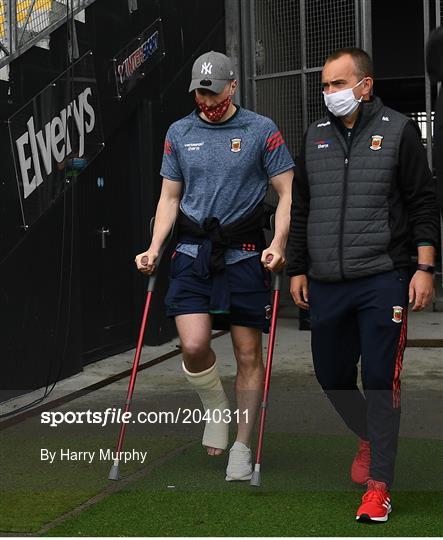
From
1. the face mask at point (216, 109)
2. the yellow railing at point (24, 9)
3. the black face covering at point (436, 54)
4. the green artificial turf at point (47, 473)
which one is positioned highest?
the black face covering at point (436, 54)

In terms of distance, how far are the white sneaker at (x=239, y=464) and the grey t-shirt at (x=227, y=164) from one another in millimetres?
891

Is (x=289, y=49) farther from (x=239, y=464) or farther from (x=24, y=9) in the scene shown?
(x=239, y=464)

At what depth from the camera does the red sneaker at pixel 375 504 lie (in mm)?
4430

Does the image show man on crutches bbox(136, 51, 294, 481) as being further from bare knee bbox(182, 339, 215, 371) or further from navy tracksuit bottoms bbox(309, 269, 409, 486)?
navy tracksuit bottoms bbox(309, 269, 409, 486)

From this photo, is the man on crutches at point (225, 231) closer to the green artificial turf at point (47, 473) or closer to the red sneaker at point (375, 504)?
the green artificial turf at point (47, 473)

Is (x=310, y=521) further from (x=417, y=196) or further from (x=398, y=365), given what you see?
(x=417, y=196)

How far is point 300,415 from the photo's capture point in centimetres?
698

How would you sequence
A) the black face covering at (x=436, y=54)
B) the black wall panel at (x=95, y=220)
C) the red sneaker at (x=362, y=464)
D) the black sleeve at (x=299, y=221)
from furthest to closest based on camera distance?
1. the black wall panel at (x=95, y=220)
2. the red sneaker at (x=362, y=464)
3. the black sleeve at (x=299, y=221)
4. the black face covering at (x=436, y=54)

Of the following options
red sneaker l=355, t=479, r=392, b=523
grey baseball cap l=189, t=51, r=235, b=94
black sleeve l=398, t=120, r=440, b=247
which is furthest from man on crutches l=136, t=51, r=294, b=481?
red sneaker l=355, t=479, r=392, b=523

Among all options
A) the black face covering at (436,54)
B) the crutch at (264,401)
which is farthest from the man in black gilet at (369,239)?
the black face covering at (436,54)

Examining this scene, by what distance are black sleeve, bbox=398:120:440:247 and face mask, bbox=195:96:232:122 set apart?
3.04 feet

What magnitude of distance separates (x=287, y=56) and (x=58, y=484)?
26.7 ft

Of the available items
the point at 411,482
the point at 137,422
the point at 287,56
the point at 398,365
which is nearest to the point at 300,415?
the point at 137,422

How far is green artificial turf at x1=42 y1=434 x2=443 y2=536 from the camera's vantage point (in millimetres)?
4418
